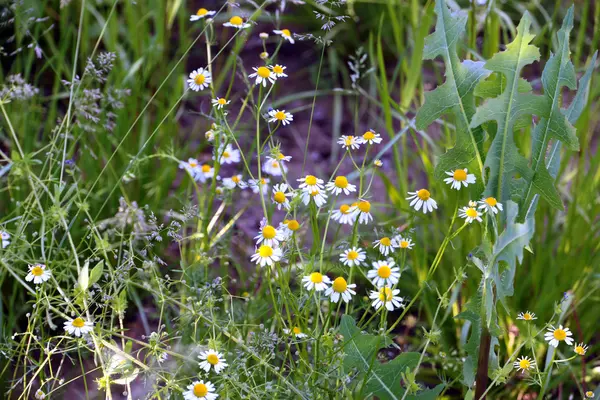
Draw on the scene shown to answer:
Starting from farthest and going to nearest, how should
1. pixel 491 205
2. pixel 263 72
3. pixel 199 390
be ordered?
pixel 263 72
pixel 491 205
pixel 199 390

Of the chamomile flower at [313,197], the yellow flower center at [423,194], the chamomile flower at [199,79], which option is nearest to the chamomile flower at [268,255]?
the chamomile flower at [313,197]

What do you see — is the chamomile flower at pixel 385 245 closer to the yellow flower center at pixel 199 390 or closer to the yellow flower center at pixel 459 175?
the yellow flower center at pixel 459 175

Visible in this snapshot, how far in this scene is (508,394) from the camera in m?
1.59

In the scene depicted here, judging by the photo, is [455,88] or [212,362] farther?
[455,88]

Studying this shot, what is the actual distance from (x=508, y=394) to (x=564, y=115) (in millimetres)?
683

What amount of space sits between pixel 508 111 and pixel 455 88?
0.11m

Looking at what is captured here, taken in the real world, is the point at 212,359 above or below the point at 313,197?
below

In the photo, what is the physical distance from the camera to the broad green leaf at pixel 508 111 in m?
1.22

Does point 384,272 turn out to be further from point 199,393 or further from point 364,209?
point 199,393

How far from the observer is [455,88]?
1.30m

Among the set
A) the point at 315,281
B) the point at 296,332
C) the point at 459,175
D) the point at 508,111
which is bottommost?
the point at 296,332

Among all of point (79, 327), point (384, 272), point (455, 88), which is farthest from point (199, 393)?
point (455, 88)

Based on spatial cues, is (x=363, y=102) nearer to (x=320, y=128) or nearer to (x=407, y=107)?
(x=320, y=128)

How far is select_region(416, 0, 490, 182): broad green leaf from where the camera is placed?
1.29 metres
